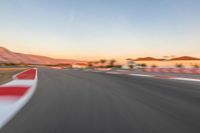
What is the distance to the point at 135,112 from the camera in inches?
206

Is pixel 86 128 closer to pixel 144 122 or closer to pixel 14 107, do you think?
pixel 144 122

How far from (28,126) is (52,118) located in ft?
2.21

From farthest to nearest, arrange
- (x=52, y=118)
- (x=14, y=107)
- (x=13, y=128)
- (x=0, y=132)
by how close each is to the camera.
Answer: (x=14, y=107), (x=52, y=118), (x=13, y=128), (x=0, y=132)

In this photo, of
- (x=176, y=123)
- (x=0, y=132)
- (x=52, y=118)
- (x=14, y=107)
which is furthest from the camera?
(x=14, y=107)

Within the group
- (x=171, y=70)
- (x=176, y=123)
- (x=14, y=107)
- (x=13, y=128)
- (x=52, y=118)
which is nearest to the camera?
(x=13, y=128)

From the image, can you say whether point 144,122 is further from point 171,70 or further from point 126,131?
point 171,70

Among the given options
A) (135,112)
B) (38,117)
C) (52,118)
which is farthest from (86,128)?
(135,112)

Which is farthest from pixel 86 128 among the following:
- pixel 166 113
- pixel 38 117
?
pixel 166 113

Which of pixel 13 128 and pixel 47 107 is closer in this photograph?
pixel 13 128

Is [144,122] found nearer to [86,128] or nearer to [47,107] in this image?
[86,128]

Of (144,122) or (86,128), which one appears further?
(144,122)

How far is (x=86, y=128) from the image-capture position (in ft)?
12.9

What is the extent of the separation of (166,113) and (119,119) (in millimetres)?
1306

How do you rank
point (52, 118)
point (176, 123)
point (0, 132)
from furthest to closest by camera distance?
1. point (52, 118)
2. point (176, 123)
3. point (0, 132)
